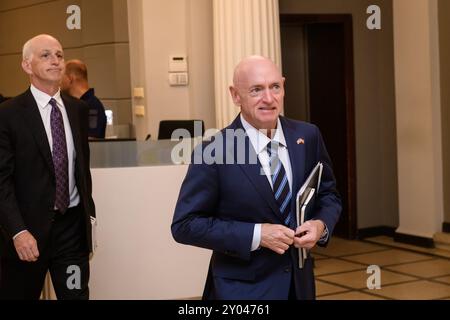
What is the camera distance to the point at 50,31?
10.5 meters

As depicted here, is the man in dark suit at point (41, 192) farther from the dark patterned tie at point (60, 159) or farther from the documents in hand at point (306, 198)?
the documents in hand at point (306, 198)

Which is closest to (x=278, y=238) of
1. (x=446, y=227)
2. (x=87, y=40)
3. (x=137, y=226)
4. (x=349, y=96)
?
(x=137, y=226)

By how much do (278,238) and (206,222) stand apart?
0.75 ft

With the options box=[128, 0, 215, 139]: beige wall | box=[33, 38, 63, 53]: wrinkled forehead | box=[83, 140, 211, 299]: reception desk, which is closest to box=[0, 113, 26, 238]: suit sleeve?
box=[33, 38, 63, 53]: wrinkled forehead

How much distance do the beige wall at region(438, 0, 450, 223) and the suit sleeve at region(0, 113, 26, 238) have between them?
Result: 5343 mm

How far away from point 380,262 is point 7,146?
15.2 feet

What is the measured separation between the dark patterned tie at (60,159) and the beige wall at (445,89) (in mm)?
5089

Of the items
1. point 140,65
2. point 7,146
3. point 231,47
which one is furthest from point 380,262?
point 7,146

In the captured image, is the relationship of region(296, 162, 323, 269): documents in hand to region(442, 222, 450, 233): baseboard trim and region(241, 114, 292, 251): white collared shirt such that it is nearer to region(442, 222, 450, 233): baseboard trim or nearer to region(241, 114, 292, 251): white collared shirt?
region(241, 114, 292, 251): white collared shirt

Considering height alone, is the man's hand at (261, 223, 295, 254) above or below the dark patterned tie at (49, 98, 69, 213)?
below

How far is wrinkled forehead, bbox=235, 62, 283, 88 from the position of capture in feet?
8.30

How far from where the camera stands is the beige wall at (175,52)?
24.8 feet

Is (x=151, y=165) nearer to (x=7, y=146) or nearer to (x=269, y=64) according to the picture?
(x=7, y=146)

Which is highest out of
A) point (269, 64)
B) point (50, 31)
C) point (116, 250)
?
point (50, 31)
